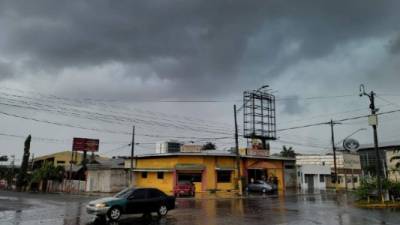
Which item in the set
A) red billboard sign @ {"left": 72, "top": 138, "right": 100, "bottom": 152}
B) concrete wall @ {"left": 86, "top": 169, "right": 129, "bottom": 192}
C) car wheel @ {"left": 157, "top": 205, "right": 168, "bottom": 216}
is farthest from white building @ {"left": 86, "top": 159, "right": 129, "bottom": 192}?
car wheel @ {"left": 157, "top": 205, "right": 168, "bottom": 216}

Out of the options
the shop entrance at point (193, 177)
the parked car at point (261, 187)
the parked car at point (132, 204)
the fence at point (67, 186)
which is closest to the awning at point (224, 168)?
the shop entrance at point (193, 177)

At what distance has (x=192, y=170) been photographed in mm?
50031

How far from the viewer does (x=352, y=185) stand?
227 ft

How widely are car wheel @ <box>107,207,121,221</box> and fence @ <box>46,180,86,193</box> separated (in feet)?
132

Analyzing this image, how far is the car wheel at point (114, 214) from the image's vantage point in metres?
18.5

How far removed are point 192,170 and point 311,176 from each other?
2511 centimetres

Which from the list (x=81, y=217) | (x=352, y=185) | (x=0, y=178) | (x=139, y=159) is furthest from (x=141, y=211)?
(x=0, y=178)

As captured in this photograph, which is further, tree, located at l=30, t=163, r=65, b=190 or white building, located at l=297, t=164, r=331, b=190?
white building, located at l=297, t=164, r=331, b=190

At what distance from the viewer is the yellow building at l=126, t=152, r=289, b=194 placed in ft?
164

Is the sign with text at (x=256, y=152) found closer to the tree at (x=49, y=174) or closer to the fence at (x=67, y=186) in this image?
the fence at (x=67, y=186)

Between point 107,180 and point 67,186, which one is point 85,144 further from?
point 107,180

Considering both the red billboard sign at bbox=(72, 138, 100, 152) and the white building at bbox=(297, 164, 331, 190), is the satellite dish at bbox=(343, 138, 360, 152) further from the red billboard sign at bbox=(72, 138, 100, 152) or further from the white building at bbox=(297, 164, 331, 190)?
the red billboard sign at bbox=(72, 138, 100, 152)

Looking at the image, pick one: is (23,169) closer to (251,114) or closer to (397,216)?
(251,114)

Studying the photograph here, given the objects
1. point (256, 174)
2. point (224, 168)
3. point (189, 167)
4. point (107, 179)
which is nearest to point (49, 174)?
point (107, 179)
